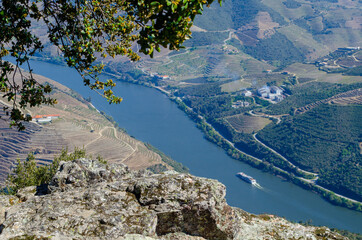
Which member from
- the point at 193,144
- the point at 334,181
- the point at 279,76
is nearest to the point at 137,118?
the point at 193,144

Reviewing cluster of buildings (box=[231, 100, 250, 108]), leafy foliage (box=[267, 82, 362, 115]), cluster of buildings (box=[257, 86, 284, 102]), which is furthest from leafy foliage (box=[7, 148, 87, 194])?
cluster of buildings (box=[257, 86, 284, 102])

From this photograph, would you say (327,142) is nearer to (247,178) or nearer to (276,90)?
(247,178)

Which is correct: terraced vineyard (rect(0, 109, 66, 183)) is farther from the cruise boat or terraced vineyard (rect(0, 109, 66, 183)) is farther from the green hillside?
the green hillside

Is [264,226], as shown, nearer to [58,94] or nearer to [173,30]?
[173,30]

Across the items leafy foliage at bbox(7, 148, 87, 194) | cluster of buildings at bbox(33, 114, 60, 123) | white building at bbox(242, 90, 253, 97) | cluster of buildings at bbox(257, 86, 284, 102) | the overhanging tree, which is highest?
the overhanging tree

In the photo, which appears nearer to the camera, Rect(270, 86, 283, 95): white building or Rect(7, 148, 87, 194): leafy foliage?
Rect(7, 148, 87, 194): leafy foliage

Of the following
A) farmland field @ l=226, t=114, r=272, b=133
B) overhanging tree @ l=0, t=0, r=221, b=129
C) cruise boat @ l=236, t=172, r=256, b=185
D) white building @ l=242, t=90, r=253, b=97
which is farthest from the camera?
white building @ l=242, t=90, r=253, b=97

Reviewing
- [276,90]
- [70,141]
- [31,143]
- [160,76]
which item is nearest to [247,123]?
[276,90]

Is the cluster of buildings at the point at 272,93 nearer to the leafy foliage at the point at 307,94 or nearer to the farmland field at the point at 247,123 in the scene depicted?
the leafy foliage at the point at 307,94
